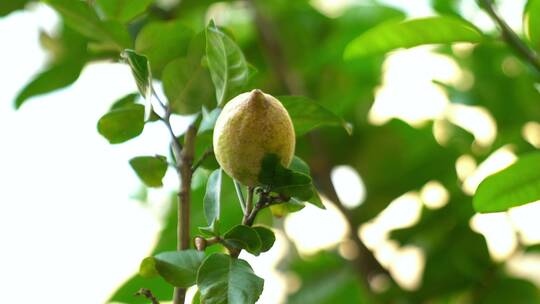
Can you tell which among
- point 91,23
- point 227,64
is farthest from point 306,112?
point 91,23

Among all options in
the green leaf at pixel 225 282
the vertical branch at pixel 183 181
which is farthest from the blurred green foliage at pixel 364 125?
the green leaf at pixel 225 282

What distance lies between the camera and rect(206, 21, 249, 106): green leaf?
476 millimetres

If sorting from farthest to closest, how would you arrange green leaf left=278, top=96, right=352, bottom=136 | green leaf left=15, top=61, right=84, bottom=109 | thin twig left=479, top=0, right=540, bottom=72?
green leaf left=15, top=61, right=84, bottom=109 → thin twig left=479, top=0, right=540, bottom=72 → green leaf left=278, top=96, right=352, bottom=136

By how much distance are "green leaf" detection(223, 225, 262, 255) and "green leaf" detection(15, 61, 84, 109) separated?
39 cm

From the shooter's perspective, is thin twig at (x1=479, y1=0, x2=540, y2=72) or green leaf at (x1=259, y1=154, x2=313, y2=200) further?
thin twig at (x1=479, y1=0, x2=540, y2=72)

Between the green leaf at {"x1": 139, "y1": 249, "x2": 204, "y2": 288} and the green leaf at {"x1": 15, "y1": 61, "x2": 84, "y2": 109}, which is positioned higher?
the green leaf at {"x1": 139, "y1": 249, "x2": 204, "y2": 288}

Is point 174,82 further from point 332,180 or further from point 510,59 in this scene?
point 510,59

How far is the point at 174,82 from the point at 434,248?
1.55ft

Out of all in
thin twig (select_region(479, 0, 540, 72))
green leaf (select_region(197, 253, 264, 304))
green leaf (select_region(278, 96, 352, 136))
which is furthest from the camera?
thin twig (select_region(479, 0, 540, 72))

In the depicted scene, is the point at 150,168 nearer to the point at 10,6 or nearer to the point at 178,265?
the point at 178,265

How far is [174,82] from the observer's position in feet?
1.77

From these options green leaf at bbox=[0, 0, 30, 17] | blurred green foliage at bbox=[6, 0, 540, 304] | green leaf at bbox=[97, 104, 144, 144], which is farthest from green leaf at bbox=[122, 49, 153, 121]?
green leaf at bbox=[0, 0, 30, 17]

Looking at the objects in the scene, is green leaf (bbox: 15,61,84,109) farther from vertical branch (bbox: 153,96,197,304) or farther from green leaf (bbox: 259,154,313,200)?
green leaf (bbox: 259,154,313,200)

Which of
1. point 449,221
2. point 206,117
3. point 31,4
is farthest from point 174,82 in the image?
point 449,221
